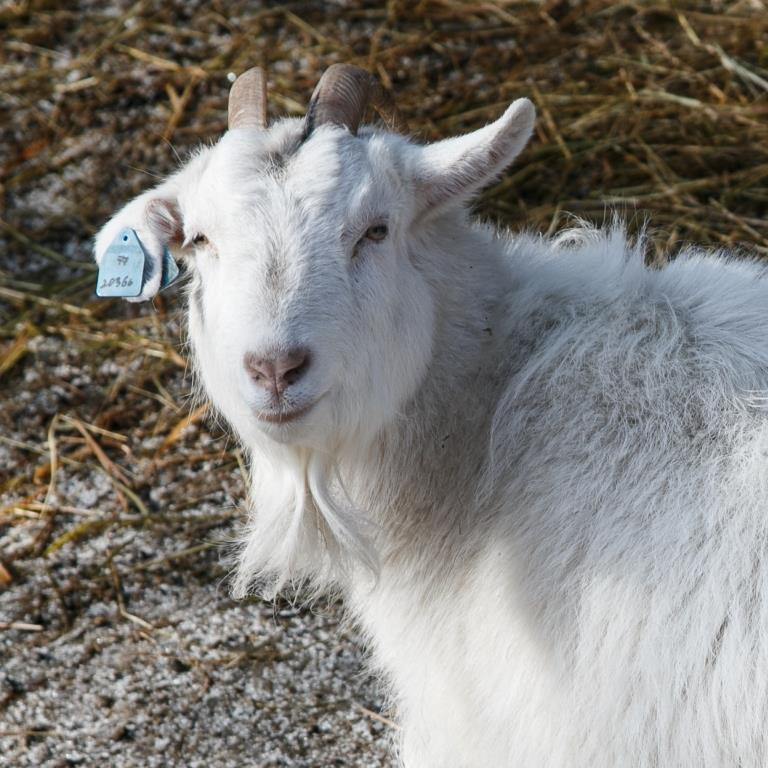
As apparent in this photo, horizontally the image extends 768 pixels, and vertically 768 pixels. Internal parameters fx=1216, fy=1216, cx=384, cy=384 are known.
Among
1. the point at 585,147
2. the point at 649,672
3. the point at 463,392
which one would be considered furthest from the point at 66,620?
the point at 585,147

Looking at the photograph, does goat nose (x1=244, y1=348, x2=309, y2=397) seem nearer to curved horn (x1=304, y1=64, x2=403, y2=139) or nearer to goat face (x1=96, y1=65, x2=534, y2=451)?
goat face (x1=96, y1=65, x2=534, y2=451)

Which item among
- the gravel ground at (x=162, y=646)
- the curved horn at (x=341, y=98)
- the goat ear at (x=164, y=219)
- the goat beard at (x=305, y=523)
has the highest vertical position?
the curved horn at (x=341, y=98)

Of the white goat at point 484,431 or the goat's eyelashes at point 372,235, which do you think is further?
the goat's eyelashes at point 372,235

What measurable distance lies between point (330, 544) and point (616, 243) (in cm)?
107

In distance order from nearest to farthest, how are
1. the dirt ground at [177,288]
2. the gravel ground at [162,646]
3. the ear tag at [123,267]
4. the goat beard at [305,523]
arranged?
the goat beard at [305,523] → the ear tag at [123,267] → the gravel ground at [162,646] → the dirt ground at [177,288]

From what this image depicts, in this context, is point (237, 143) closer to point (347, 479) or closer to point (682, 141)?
point (347, 479)

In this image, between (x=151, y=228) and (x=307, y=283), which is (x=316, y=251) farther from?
(x=151, y=228)

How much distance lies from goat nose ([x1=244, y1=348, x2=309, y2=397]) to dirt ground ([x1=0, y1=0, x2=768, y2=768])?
1426mm

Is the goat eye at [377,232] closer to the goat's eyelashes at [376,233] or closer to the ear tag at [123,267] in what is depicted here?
the goat's eyelashes at [376,233]

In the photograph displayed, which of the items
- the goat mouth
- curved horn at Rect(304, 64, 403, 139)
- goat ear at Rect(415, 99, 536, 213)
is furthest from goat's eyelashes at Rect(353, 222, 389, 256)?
the goat mouth

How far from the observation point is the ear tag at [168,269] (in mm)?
2969

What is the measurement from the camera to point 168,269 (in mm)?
2977

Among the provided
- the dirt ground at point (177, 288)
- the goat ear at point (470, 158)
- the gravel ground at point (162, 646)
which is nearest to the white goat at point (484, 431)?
the goat ear at point (470, 158)

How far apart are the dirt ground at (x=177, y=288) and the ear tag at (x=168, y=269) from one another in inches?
47.4
